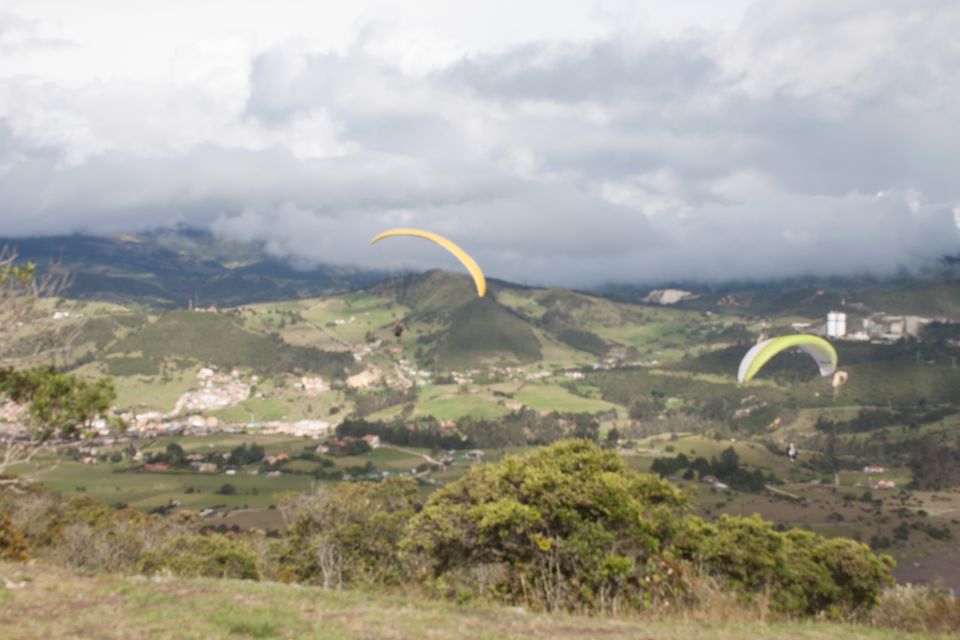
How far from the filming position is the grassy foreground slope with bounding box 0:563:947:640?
1133cm

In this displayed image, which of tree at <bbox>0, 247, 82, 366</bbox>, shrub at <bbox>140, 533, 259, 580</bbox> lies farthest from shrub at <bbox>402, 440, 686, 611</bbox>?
shrub at <bbox>140, 533, 259, 580</bbox>

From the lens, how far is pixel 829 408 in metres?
194

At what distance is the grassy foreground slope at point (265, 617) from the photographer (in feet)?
37.2

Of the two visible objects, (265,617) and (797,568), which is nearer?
(265,617)

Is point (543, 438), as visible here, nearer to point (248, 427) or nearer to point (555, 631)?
point (248, 427)

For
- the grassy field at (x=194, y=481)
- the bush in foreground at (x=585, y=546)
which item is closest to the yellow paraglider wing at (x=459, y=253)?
the bush in foreground at (x=585, y=546)

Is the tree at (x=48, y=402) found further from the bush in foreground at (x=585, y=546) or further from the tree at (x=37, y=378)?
the bush in foreground at (x=585, y=546)

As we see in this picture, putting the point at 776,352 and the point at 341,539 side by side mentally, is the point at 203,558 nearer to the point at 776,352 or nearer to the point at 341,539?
the point at 341,539

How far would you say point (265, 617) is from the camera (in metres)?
12.1

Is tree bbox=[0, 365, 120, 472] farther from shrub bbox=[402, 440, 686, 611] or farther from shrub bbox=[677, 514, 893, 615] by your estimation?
shrub bbox=[677, 514, 893, 615]

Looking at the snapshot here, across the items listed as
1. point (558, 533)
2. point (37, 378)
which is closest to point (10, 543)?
point (37, 378)

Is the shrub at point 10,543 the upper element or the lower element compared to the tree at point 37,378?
lower

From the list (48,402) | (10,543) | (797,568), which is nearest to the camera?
(48,402)

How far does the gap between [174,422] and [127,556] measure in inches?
6315
